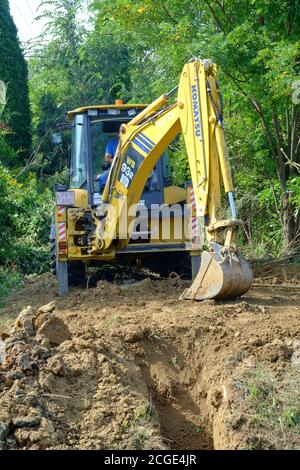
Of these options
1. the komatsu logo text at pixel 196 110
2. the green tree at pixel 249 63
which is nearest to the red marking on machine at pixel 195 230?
the green tree at pixel 249 63

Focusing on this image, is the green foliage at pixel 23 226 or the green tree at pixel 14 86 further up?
the green tree at pixel 14 86

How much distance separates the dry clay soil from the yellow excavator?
64cm

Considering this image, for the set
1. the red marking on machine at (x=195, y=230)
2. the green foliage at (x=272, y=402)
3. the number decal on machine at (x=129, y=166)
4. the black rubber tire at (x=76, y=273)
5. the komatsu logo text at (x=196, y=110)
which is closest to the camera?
the green foliage at (x=272, y=402)

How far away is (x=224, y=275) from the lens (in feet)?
26.8

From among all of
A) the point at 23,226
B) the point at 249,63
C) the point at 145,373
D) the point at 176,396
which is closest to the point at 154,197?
the point at 249,63

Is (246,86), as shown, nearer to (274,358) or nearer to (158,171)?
(158,171)

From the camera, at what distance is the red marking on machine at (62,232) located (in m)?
11.1

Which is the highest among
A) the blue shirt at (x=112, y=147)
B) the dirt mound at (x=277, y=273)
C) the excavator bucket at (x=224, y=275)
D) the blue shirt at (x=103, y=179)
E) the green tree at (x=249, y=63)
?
the green tree at (x=249, y=63)

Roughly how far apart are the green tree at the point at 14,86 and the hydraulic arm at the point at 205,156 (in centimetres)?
1429

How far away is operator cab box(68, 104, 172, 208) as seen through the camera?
443 inches

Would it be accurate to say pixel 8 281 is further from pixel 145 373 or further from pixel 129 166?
pixel 145 373

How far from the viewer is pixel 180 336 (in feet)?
24.3

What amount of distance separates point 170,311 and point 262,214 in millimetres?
7998

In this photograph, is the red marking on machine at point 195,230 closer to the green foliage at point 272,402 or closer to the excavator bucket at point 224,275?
the excavator bucket at point 224,275
